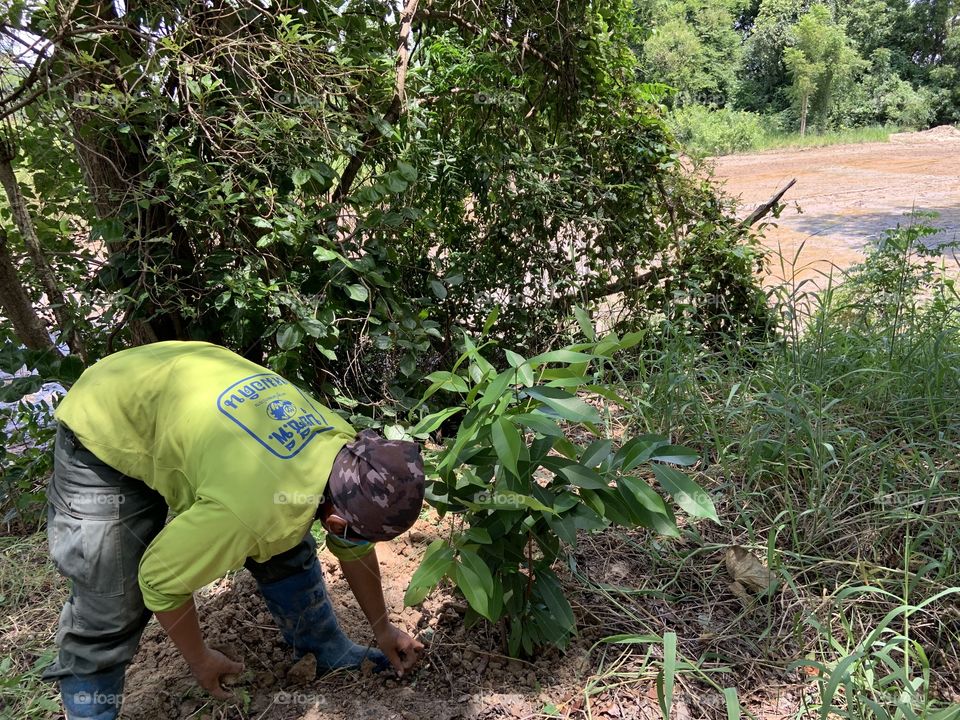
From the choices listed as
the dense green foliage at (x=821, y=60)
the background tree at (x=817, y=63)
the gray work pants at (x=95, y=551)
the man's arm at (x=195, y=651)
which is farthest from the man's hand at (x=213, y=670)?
the background tree at (x=817, y=63)

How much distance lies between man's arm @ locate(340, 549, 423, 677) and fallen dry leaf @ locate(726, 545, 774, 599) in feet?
3.17

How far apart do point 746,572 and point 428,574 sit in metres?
1.04

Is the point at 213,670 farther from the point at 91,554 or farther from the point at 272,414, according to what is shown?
the point at 272,414

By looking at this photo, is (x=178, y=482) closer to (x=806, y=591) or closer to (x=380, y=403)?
(x=380, y=403)

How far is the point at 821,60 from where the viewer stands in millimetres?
22344

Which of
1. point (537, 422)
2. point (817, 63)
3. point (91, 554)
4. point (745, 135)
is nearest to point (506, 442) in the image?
point (537, 422)

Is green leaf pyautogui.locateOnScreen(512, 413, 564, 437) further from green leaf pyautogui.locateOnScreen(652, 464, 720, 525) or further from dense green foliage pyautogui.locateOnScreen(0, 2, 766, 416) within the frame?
dense green foliage pyautogui.locateOnScreen(0, 2, 766, 416)

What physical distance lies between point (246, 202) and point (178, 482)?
126 cm

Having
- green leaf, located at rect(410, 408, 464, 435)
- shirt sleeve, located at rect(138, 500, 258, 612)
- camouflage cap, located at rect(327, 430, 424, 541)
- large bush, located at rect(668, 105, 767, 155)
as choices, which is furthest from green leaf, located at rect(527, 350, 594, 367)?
large bush, located at rect(668, 105, 767, 155)

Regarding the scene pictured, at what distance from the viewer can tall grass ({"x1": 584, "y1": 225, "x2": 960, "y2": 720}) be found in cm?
183

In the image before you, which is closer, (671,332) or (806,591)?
(806,591)

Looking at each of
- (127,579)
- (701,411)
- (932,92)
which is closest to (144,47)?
(127,579)

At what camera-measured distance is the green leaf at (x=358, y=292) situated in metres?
2.61

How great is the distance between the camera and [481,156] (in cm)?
327
